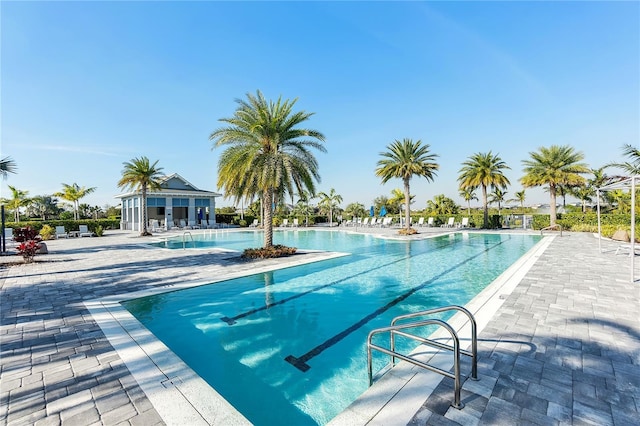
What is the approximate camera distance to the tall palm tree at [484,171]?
26750 millimetres

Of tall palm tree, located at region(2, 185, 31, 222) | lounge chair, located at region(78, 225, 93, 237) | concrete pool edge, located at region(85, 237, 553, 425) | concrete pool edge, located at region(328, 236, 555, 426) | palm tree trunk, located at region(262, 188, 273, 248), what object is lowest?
concrete pool edge, located at region(85, 237, 553, 425)

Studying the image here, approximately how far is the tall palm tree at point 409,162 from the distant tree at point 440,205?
69.5ft

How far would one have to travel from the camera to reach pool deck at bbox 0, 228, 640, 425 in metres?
2.56

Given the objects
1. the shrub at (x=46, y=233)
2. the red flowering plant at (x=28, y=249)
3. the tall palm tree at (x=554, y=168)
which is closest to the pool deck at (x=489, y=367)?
the red flowering plant at (x=28, y=249)

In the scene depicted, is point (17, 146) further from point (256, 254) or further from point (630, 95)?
point (630, 95)

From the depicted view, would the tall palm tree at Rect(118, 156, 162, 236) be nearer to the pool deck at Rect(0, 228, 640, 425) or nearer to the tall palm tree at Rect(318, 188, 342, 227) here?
the pool deck at Rect(0, 228, 640, 425)

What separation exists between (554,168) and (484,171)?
527 cm

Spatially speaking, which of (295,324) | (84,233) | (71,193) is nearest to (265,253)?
(295,324)

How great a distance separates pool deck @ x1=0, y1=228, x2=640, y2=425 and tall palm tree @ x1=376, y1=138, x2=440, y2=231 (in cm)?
1622

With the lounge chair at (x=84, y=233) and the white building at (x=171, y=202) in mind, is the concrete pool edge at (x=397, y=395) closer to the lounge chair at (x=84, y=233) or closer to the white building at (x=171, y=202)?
the lounge chair at (x=84, y=233)

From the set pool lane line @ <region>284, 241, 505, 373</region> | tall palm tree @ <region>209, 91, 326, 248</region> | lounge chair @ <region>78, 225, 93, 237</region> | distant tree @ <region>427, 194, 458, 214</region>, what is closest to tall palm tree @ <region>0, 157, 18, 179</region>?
tall palm tree @ <region>209, 91, 326, 248</region>

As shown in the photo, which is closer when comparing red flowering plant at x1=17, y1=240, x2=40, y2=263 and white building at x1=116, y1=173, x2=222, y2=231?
red flowering plant at x1=17, y1=240, x2=40, y2=263

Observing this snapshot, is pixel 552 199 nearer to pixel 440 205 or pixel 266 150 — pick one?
pixel 440 205

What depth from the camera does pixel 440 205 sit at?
1672 inches
